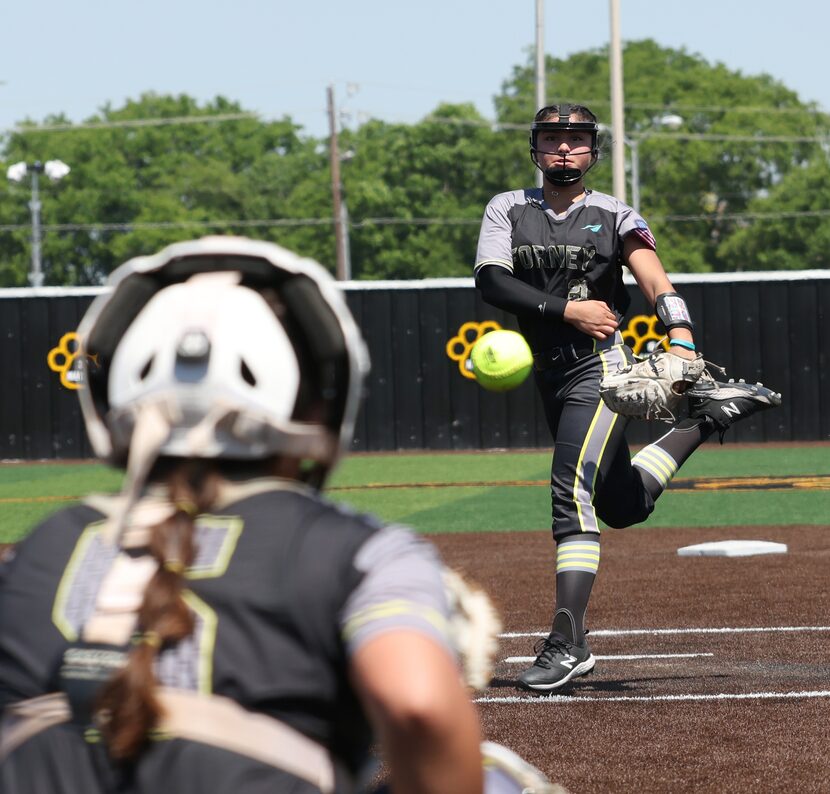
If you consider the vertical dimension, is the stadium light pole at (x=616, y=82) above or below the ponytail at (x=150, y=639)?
above

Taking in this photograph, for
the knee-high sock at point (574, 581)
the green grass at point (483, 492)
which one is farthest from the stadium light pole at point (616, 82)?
the knee-high sock at point (574, 581)

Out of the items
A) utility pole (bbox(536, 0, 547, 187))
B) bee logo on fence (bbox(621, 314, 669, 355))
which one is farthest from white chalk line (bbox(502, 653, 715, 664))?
utility pole (bbox(536, 0, 547, 187))

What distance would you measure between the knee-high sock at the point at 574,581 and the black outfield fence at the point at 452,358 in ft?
55.4

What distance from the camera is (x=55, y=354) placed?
2484cm

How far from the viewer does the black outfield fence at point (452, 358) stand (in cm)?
2402

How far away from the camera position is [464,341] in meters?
24.2

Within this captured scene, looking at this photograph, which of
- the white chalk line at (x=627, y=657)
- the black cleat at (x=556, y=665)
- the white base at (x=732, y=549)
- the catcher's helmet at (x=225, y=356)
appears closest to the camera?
the catcher's helmet at (x=225, y=356)

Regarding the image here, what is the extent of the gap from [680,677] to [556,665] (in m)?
0.60

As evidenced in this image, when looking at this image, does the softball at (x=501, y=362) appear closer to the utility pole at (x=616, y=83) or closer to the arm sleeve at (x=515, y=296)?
the arm sleeve at (x=515, y=296)

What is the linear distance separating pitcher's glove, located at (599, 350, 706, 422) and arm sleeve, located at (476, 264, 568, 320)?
0.36m

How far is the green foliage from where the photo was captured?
7550cm

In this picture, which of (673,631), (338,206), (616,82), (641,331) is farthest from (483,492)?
(338,206)

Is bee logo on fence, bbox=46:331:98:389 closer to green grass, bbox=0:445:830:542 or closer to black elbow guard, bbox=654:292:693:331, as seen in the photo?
green grass, bbox=0:445:830:542

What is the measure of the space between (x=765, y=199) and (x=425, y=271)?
52.0ft
